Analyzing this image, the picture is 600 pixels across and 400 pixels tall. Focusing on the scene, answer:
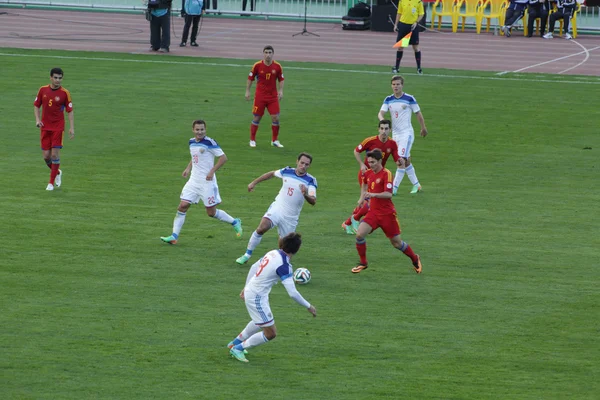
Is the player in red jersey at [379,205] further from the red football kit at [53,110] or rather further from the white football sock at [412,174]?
the red football kit at [53,110]

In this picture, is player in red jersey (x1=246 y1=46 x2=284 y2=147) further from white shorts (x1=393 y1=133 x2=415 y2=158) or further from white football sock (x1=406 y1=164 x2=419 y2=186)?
white football sock (x1=406 y1=164 x2=419 y2=186)

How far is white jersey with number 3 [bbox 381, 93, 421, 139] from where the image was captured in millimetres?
20172

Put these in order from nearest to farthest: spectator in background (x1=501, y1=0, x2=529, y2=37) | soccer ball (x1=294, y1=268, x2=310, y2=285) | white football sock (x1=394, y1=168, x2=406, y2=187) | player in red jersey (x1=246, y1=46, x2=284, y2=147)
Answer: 1. soccer ball (x1=294, y1=268, x2=310, y2=285)
2. white football sock (x1=394, y1=168, x2=406, y2=187)
3. player in red jersey (x1=246, y1=46, x2=284, y2=147)
4. spectator in background (x1=501, y1=0, x2=529, y2=37)

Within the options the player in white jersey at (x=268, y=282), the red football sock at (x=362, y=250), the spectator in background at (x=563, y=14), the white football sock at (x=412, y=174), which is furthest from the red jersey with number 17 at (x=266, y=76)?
the spectator in background at (x=563, y=14)

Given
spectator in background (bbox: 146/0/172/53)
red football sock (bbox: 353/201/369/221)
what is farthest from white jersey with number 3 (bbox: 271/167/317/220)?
spectator in background (bbox: 146/0/172/53)

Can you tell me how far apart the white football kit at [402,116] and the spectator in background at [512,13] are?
84.5 feet

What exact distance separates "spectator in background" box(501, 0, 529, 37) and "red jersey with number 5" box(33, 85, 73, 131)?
2868 cm

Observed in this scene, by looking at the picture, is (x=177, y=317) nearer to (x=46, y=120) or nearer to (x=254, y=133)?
(x=46, y=120)

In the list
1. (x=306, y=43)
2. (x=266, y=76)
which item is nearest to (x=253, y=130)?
(x=266, y=76)

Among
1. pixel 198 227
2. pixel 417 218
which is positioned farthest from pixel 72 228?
pixel 417 218

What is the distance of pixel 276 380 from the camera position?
11.8 meters

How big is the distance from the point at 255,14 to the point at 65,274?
36.3 metres

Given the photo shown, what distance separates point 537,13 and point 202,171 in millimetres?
30903

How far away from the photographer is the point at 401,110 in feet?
66.4
